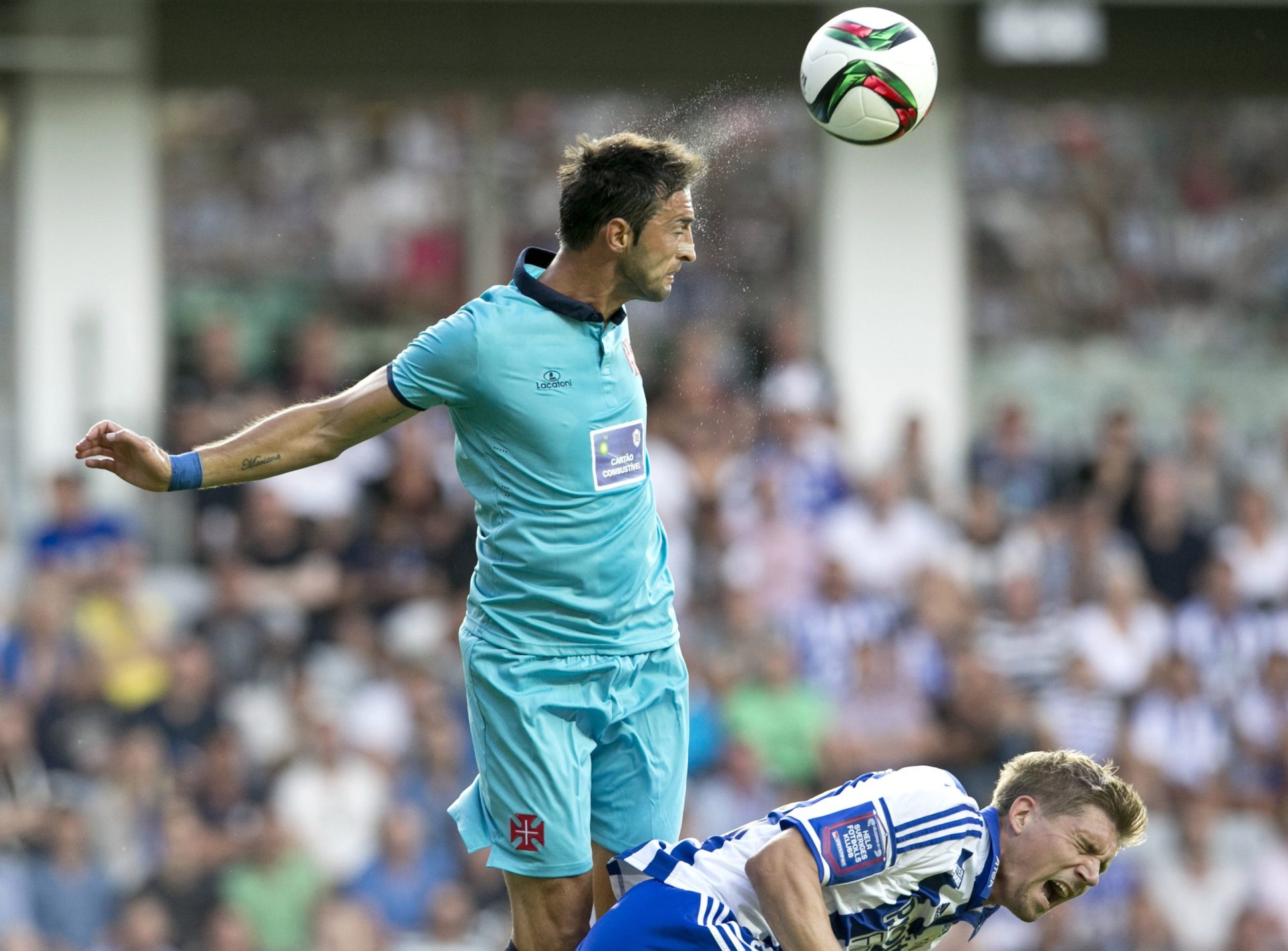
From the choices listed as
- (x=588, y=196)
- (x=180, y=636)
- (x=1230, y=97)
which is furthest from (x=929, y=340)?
(x=588, y=196)

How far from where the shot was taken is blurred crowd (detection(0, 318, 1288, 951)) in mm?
10219

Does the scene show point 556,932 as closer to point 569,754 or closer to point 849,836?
point 569,754

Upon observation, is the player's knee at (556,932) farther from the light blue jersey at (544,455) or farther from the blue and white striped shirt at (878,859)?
the light blue jersey at (544,455)

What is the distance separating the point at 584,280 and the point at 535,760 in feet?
4.27

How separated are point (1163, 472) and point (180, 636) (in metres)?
6.38

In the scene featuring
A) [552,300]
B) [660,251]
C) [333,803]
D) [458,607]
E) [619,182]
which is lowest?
[333,803]

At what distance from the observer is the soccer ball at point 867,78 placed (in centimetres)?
568

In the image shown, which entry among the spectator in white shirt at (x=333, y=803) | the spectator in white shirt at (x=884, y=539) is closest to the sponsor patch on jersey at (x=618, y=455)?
the spectator in white shirt at (x=333, y=803)

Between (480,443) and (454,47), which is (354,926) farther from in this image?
(454,47)

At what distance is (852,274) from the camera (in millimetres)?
13875

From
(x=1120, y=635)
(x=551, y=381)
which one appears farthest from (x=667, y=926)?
(x=1120, y=635)

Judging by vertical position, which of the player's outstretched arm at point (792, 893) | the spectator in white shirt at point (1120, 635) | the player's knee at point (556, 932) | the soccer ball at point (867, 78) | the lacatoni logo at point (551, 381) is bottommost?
the spectator in white shirt at point (1120, 635)

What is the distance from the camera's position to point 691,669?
35.7ft

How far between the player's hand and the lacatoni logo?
986mm
